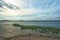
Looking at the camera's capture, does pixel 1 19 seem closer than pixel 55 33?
No

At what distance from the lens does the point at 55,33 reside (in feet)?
5.32

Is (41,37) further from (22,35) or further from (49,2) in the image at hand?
(49,2)

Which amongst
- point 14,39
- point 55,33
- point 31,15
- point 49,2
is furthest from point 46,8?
point 14,39

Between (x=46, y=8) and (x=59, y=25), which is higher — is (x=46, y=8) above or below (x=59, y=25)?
above

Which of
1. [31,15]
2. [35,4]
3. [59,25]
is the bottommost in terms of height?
[59,25]

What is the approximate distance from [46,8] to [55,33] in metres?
0.33

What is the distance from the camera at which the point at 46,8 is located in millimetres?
1675

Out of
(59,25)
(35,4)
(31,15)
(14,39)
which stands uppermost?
(35,4)

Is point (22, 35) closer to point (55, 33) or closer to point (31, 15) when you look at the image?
point (31, 15)

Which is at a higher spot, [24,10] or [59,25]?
[24,10]

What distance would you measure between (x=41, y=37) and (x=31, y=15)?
0.30 m

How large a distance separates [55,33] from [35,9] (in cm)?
39

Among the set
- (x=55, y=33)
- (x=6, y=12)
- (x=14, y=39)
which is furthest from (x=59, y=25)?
(x=6, y=12)

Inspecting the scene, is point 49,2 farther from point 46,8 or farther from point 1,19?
point 1,19
